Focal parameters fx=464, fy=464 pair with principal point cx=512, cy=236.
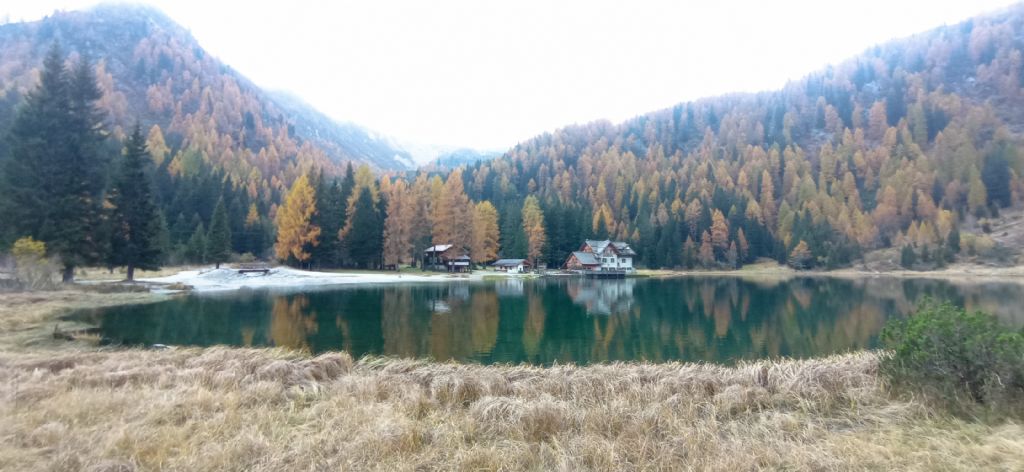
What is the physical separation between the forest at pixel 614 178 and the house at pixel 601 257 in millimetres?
3121

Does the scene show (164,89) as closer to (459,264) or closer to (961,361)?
(459,264)

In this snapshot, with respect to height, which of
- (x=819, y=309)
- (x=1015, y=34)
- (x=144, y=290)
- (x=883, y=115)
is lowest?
(x=819, y=309)

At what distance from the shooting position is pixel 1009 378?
6.14 metres

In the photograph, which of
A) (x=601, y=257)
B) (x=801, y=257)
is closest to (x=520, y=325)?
(x=601, y=257)

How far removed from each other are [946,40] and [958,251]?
145 meters

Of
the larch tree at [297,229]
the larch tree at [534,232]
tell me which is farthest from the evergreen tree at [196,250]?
the larch tree at [534,232]

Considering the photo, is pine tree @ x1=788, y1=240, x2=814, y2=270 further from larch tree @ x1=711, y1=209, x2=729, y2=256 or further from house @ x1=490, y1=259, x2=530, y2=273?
house @ x1=490, y1=259, x2=530, y2=273

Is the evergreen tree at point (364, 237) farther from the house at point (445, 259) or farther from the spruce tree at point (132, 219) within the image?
the spruce tree at point (132, 219)

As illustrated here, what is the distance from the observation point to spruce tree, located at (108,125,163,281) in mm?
33781

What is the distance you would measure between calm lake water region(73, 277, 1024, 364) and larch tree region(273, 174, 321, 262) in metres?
21.3

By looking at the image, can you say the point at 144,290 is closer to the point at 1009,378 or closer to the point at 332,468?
the point at 332,468

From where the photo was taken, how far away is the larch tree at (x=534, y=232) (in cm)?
7994

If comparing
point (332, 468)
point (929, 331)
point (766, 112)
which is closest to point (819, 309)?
point (929, 331)

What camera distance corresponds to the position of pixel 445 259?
71188 millimetres
